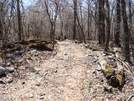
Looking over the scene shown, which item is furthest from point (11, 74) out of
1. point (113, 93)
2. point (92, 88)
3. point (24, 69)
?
point (113, 93)

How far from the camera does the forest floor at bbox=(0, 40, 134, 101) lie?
4.37 metres

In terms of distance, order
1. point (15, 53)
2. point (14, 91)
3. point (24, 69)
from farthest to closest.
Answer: point (15, 53), point (24, 69), point (14, 91)

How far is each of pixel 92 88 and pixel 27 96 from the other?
8.00 ft

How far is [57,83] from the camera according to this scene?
5430 millimetres

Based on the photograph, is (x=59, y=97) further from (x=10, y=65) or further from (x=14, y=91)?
(x=10, y=65)

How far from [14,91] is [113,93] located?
3617 millimetres

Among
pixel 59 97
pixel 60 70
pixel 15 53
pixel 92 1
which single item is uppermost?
pixel 92 1

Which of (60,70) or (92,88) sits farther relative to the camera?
(60,70)


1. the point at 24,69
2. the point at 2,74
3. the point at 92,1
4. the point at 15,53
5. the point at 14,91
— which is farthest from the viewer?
the point at 92,1

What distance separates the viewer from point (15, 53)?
7.98 metres

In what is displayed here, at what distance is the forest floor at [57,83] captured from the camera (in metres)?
4.37

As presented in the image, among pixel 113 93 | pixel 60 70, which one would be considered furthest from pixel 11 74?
pixel 113 93

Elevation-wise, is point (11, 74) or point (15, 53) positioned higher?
point (15, 53)

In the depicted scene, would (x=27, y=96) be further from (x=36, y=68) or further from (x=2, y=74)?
(x=36, y=68)
